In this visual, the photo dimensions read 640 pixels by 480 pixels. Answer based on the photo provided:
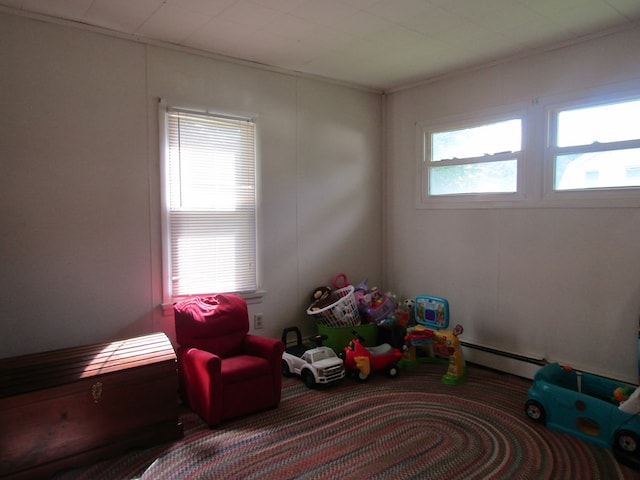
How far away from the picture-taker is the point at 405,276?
463 cm

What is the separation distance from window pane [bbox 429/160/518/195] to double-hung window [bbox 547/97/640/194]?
0.36 meters

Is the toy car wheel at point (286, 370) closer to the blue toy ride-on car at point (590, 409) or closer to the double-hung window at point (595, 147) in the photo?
the blue toy ride-on car at point (590, 409)

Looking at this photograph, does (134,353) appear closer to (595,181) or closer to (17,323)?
(17,323)

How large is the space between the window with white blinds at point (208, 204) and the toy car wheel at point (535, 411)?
225 cm

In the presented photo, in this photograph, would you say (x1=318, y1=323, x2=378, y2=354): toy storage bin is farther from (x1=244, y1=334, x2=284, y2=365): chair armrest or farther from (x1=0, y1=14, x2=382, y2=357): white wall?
(x1=244, y1=334, x2=284, y2=365): chair armrest

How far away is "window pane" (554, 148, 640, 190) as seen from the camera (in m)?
3.08

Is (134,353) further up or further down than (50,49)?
further down

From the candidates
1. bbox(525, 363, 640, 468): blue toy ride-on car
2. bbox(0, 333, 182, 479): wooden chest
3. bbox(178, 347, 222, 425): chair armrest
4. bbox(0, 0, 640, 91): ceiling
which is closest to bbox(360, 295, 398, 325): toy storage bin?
bbox(525, 363, 640, 468): blue toy ride-on car

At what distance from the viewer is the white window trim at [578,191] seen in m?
3.09

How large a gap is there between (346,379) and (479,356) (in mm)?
1250

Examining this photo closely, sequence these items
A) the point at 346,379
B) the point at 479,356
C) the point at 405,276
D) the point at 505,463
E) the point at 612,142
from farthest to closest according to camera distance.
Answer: the point at 405,276 < the point at 479,356 < the point at 346,379 < the point at 612,142 < the point at 505,463

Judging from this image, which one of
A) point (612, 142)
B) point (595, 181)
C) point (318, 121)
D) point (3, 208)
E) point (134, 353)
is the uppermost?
point (318, 121)

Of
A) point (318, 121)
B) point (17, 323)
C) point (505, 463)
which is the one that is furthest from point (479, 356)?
point (17, 323)

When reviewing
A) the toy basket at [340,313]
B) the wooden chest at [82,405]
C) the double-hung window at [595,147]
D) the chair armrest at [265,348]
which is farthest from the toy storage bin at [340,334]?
the double-hung window at [595,147]
